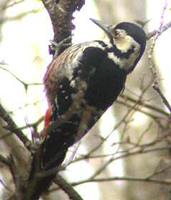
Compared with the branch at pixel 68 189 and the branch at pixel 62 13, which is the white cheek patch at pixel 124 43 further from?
the branch at pixel 68 189

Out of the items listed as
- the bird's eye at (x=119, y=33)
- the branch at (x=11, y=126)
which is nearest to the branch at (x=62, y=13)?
the bird's eye at (x=119, y=33)

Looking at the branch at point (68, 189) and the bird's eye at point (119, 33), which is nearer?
the branch at point (68, 189)

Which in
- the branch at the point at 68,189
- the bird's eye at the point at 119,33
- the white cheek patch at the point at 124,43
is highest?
the bird's eye at the point at 119,33

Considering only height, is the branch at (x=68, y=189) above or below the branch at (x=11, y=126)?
below

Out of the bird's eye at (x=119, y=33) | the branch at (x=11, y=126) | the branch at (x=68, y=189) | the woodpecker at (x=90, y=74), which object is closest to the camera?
the branch at (x=11, y=126)

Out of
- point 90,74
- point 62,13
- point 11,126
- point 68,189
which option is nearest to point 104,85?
point 90,74

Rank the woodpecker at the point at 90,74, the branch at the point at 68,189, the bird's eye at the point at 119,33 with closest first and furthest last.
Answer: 1. the branch at the point at 68,189
2. the woodpecker at the point at 90,74
3. the bird's eye at the point at 119,33

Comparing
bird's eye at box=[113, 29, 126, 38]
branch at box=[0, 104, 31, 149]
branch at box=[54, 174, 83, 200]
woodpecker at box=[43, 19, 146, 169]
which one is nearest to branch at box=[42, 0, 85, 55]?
woodpecker at box=[43, 19, 146, 169]

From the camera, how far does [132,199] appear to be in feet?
16.5

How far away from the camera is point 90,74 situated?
3.58 metres

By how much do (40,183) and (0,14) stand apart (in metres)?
2.75

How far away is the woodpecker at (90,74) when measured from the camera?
3.56 meters

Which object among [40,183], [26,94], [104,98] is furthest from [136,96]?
[40,183]

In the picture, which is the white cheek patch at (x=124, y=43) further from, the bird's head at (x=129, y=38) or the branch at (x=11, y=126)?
the branch at (x=11, y=126)
